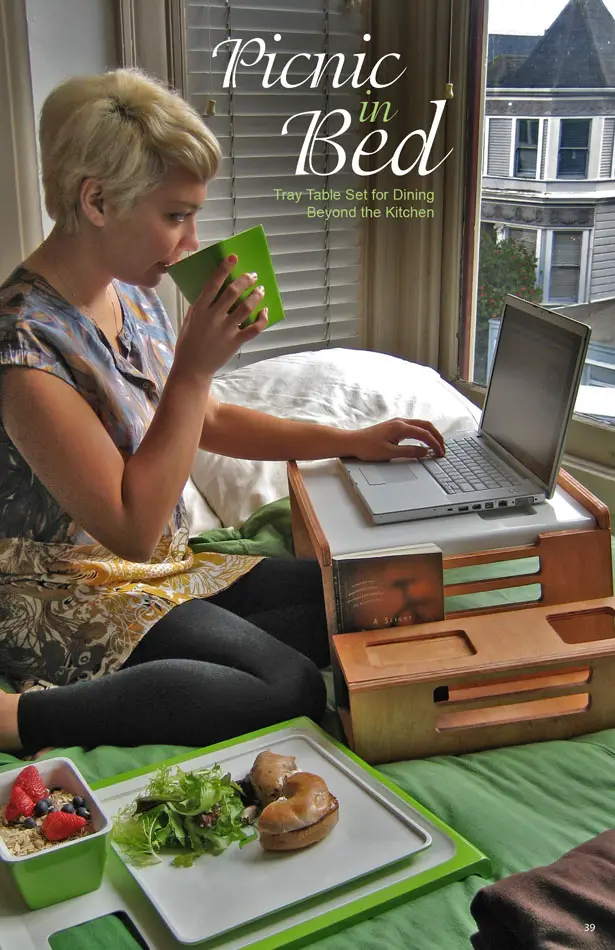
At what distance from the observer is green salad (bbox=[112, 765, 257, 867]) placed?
40.2 inches

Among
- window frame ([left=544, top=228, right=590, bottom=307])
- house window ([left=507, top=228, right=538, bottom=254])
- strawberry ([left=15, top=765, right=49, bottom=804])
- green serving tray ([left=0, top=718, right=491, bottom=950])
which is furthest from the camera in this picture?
house window ([left=507, top=228, right=538, bottom=254])

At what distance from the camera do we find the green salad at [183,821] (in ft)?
3.35

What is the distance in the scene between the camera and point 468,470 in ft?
4.89

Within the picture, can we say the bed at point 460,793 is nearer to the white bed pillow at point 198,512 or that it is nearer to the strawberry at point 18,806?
the white bed pillow at point 198,512

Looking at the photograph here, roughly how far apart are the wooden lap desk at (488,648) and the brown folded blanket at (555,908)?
0.37m

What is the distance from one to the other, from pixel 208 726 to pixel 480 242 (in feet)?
5.34

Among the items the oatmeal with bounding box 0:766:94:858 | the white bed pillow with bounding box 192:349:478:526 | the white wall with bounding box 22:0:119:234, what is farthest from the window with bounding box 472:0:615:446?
the oatmeal with bounding box 0:766:94:858

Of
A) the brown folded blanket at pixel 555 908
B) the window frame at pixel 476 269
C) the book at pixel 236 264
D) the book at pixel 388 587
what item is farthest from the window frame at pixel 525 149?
the brown folded blanket at pixel 555 908

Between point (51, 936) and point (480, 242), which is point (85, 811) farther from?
point (480, 242)

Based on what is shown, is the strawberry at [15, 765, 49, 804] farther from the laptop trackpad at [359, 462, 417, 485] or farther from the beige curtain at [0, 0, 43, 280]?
the beige curtain at [0, 0, 43, 280]

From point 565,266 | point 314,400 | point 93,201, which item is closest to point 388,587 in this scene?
point 93,201

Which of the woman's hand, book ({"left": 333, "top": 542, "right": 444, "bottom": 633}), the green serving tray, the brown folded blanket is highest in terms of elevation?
the woman's hand

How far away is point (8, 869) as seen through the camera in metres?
0.93

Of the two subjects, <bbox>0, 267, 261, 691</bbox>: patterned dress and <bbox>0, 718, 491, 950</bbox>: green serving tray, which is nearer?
<bbox>0, 718, 491, 950</bbox>: green serving tray
